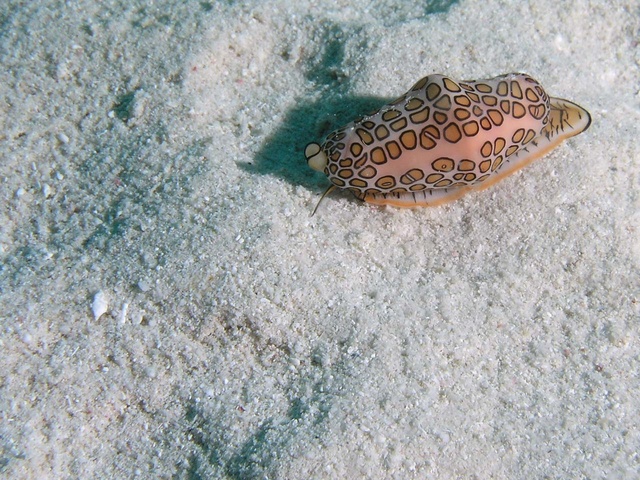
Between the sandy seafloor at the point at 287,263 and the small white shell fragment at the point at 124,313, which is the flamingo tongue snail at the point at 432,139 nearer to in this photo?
the sandy seafloor at the point at 287,263

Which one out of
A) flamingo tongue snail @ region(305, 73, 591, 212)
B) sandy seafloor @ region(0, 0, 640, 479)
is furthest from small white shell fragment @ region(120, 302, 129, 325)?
flamingo tongue snail @ region(305, 73, 591, 212)

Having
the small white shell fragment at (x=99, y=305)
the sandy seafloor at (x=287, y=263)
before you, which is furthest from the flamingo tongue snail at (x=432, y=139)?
the small white shell fragment at (x=99, y=305)

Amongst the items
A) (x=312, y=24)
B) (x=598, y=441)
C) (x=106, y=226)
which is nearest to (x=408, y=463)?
(x=598, y=441)

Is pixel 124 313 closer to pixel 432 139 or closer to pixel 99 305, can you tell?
pixel 99 305

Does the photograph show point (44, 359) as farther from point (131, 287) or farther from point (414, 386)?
point (414, 386)

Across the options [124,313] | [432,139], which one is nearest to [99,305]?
[124,313]

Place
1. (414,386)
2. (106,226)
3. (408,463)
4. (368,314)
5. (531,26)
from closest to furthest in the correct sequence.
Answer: (408,463) → (414,386) → (368,314) → (106,226) → (531,26)

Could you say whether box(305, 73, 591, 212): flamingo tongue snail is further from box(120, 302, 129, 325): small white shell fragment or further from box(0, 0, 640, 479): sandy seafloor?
box(120, 302, 129, 325): small white shell fragment
